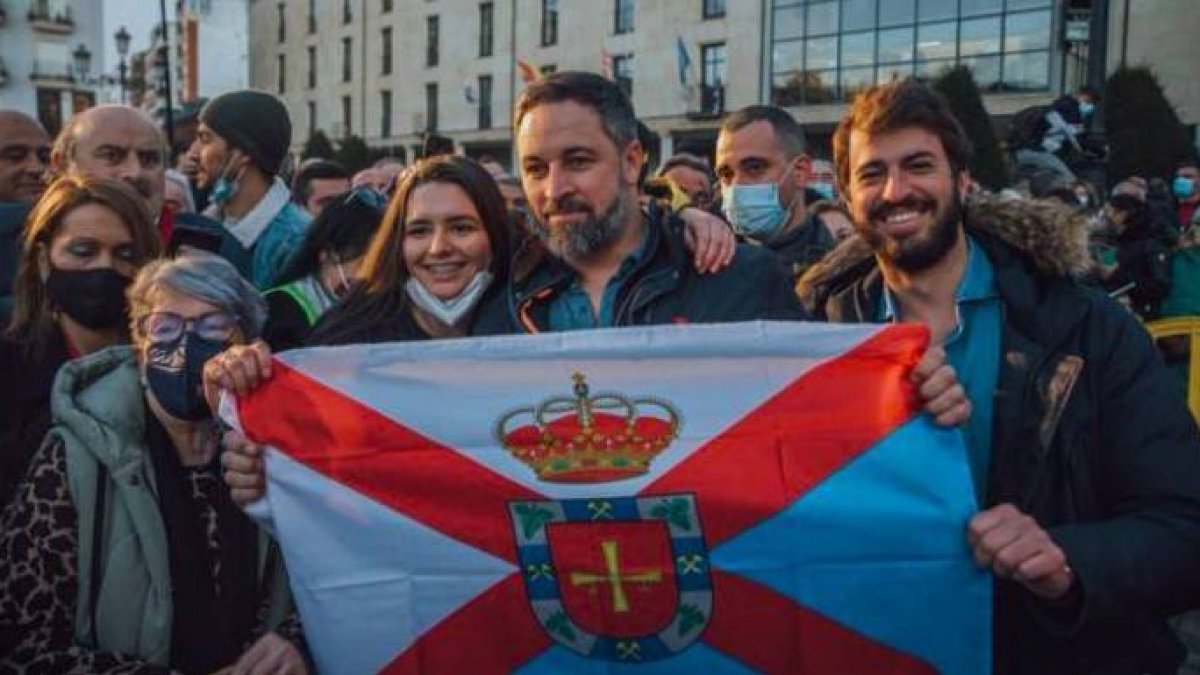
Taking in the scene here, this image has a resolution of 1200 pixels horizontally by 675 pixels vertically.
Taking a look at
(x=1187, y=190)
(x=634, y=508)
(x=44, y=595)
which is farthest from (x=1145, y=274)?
(x=44, y=595)

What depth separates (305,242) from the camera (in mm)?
4320

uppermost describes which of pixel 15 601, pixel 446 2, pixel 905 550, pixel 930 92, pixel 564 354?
pixel 446 2

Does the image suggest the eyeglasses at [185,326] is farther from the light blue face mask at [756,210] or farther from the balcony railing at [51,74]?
the balcony railing at [51,74]

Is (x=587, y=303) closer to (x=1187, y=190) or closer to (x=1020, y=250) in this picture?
(x=1020, y=250)

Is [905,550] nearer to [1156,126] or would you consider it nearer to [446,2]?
[1156,126]

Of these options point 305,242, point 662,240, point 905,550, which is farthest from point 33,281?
point 905,550

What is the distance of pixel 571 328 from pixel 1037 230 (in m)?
1.17

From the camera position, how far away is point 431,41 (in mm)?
48094

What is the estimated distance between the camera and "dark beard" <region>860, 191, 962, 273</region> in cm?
287

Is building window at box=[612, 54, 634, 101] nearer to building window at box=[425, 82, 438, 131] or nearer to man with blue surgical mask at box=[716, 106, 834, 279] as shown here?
building window at box=[425, 82, 438, 131]

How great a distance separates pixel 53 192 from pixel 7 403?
2.20 feet

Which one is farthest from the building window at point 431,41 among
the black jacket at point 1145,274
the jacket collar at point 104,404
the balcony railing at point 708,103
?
the jacket collar at point 104,404

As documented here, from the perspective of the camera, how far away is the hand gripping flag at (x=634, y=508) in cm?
256

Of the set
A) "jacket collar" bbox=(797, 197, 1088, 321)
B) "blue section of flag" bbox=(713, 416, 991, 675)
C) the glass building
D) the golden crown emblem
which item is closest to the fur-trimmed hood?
"jacket collar" bbox=(797, 197, 1088, 321)
